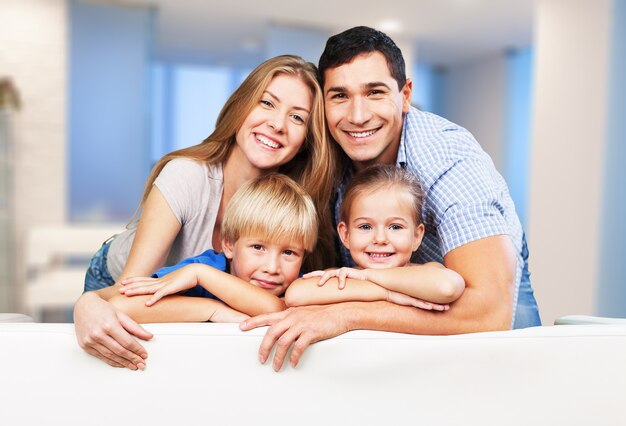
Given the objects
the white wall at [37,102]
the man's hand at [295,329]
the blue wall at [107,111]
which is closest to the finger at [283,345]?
the man's hand at [295,329]

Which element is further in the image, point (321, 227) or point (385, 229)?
point (321, 227)

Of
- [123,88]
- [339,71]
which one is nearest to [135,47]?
[123,88]

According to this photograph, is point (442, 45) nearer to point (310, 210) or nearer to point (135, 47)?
point (135, 47)

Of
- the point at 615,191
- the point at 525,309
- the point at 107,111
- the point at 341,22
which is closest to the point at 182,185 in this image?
the point at 525,309

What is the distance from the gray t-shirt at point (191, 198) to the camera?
1.65 meters

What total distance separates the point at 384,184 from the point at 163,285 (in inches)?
22.9

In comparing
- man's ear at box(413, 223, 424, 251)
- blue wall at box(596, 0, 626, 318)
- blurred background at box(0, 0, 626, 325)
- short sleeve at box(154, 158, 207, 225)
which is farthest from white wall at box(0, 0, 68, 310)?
man's ear at box(413, 223, 424, 251)

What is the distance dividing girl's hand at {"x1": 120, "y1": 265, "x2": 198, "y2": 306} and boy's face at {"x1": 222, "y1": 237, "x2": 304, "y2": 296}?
22 centimetres

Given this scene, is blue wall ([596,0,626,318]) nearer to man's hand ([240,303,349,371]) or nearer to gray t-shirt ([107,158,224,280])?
gray t-shirt ([107,158,224,280])

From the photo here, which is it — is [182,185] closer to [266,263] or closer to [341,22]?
[266,263]

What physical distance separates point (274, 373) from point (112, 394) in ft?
0.92

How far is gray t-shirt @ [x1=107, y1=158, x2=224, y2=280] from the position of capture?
1.65m

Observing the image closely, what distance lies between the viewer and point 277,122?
172 centimetres

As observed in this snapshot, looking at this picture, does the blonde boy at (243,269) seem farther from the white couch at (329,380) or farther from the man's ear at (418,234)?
the man's ear at (418,234)
